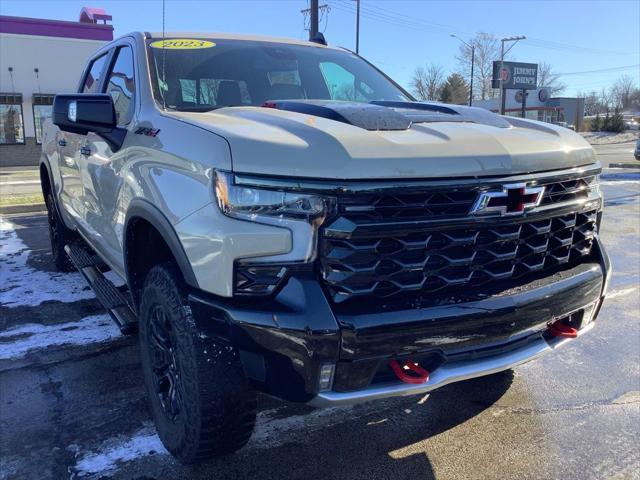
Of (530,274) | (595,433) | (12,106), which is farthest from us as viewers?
(12,106)

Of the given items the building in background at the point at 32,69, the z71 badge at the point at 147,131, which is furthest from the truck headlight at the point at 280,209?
the building in background at the point at 32,69

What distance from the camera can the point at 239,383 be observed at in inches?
84.7

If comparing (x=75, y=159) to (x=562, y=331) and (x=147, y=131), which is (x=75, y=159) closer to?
(x=147, y=131)

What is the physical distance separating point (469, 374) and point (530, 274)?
0.57 metres

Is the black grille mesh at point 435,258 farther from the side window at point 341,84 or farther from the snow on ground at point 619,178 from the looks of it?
the snow on ground at point 619,178

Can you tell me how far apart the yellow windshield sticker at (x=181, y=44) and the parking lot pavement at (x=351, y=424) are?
6.57ft

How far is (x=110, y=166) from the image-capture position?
325 cm

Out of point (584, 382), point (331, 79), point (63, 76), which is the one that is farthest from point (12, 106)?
point (584, 382)

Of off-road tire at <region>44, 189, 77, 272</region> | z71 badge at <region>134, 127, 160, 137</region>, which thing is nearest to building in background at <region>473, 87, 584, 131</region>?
off-road tire at <region>44, 189, 77, 272</region>

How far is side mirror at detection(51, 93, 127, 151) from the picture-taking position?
2.95m

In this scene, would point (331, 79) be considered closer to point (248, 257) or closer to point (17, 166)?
point (248, 257)

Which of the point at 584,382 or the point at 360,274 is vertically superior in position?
the point at 360,274

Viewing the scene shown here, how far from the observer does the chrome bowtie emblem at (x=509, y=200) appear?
2201 mm

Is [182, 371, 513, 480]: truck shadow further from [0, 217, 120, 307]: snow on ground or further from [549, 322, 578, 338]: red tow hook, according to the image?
[0, 217, 120, 307]: snow on ground
